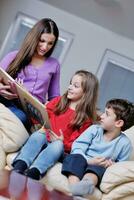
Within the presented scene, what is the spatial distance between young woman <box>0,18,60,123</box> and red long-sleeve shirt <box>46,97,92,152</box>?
0.18 m

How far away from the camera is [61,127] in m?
2.08

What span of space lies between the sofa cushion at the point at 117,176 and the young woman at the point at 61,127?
0.86 feet

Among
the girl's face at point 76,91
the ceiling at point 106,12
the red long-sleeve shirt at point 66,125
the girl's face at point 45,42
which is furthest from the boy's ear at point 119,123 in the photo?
the ceiling at point 106,12

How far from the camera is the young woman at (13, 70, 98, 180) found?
1716 mm

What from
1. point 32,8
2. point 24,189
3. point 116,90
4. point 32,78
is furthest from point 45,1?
point 24,189

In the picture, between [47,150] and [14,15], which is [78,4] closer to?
[14,15]

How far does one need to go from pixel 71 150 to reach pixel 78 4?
9.07 ft

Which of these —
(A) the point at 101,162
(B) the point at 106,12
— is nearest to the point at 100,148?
(A) the point at 101,162

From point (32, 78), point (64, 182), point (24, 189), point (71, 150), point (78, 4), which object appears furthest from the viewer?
point (78, 4)

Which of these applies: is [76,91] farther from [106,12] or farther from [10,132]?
[106,12]

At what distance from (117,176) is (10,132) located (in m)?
0.60

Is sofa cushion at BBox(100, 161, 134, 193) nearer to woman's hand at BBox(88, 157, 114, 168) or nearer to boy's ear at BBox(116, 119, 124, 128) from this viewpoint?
woman's hand at BBox(88, 157, 114, 168)

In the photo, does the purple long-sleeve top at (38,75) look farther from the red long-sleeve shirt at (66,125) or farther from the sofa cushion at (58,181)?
the sofa cushion at (58,181)

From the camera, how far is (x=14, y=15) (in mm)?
4719
